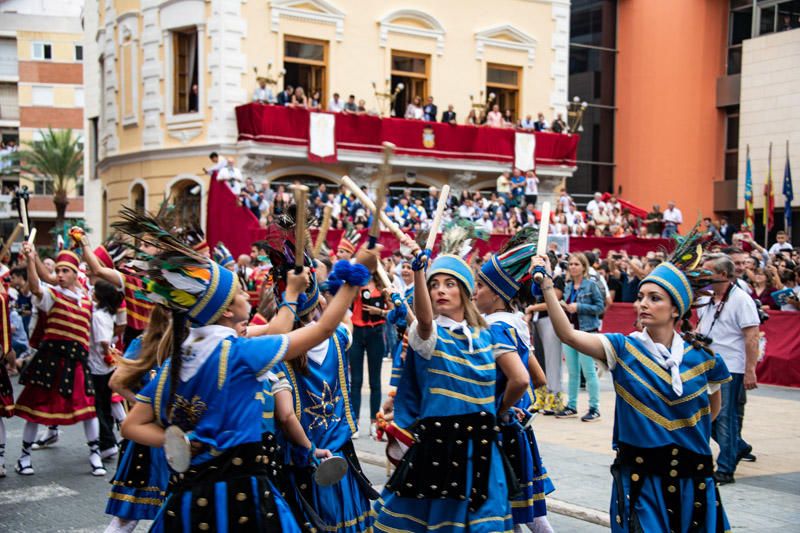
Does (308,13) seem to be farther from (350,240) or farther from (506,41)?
(350,240)

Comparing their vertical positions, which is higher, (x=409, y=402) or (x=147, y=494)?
(x=409, y=402)

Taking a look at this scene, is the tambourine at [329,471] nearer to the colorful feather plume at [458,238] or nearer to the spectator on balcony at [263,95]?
the colorful feather plume at [458,238]

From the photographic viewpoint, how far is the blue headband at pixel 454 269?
537 centimetres

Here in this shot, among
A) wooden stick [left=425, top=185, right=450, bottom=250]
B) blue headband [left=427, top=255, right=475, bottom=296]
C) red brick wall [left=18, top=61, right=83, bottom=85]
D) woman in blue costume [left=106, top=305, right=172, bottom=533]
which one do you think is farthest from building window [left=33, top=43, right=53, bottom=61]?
wooden stick [left=425, top=185, right=450, bottom=250]

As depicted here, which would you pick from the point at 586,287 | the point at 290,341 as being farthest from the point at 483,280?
the point at 586,287

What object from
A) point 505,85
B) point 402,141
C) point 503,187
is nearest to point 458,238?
point 503,187

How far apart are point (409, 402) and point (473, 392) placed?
40cm

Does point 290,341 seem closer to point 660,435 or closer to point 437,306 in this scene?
point 437,306

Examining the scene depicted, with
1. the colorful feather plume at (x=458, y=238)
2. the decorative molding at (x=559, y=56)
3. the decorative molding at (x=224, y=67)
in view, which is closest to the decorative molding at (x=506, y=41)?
the decorative molding at (x=559, y=56)

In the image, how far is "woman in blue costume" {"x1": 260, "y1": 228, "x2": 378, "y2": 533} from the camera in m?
5.36

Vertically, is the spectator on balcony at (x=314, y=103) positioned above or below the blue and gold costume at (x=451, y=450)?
above

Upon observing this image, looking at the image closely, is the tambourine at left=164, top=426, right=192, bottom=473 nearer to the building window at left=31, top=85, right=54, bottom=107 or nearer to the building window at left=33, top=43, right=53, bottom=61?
the building window at left=31, top=85, right=54, bottom=107

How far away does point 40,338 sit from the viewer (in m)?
9.36

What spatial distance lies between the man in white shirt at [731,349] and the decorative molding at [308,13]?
20982 millimetres
